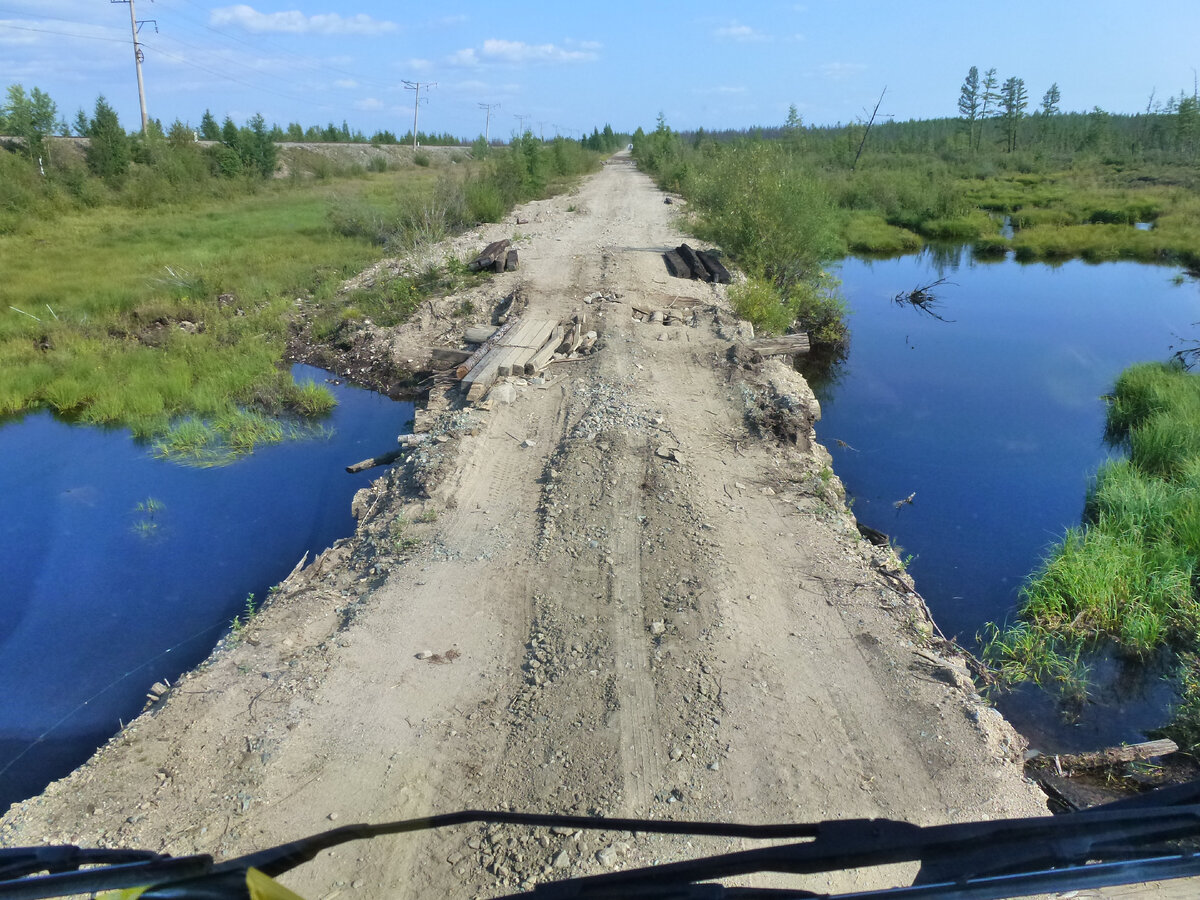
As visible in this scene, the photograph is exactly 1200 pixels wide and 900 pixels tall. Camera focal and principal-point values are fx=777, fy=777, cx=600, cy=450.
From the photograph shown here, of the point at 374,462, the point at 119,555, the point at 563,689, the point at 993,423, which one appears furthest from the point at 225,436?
the point at 993,423

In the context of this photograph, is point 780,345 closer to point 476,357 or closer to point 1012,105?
point 476,357

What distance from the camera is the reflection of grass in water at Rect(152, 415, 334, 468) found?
10359 millimetres

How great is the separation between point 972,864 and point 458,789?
3495mm

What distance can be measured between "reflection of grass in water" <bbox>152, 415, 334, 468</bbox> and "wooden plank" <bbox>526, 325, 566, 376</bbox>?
3.23 m

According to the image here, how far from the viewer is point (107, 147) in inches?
1141

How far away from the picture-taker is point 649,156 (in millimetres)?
45750

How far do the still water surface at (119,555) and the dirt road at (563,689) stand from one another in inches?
50.8

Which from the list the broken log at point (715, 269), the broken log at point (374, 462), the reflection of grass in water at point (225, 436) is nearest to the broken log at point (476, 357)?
the broken log at point (374, 462)

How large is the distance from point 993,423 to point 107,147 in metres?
31.7

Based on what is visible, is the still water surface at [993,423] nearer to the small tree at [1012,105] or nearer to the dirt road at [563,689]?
the dirt road at [563,689]

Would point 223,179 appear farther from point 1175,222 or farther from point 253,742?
point 1175,222

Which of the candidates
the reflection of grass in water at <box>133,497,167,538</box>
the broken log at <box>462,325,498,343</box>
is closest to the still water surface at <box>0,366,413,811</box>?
the reflection of grass in water at <box>133,497,167,538</box>

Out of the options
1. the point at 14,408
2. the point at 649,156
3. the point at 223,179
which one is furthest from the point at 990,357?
the point at 649,156

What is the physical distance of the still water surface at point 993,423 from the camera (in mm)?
7477
